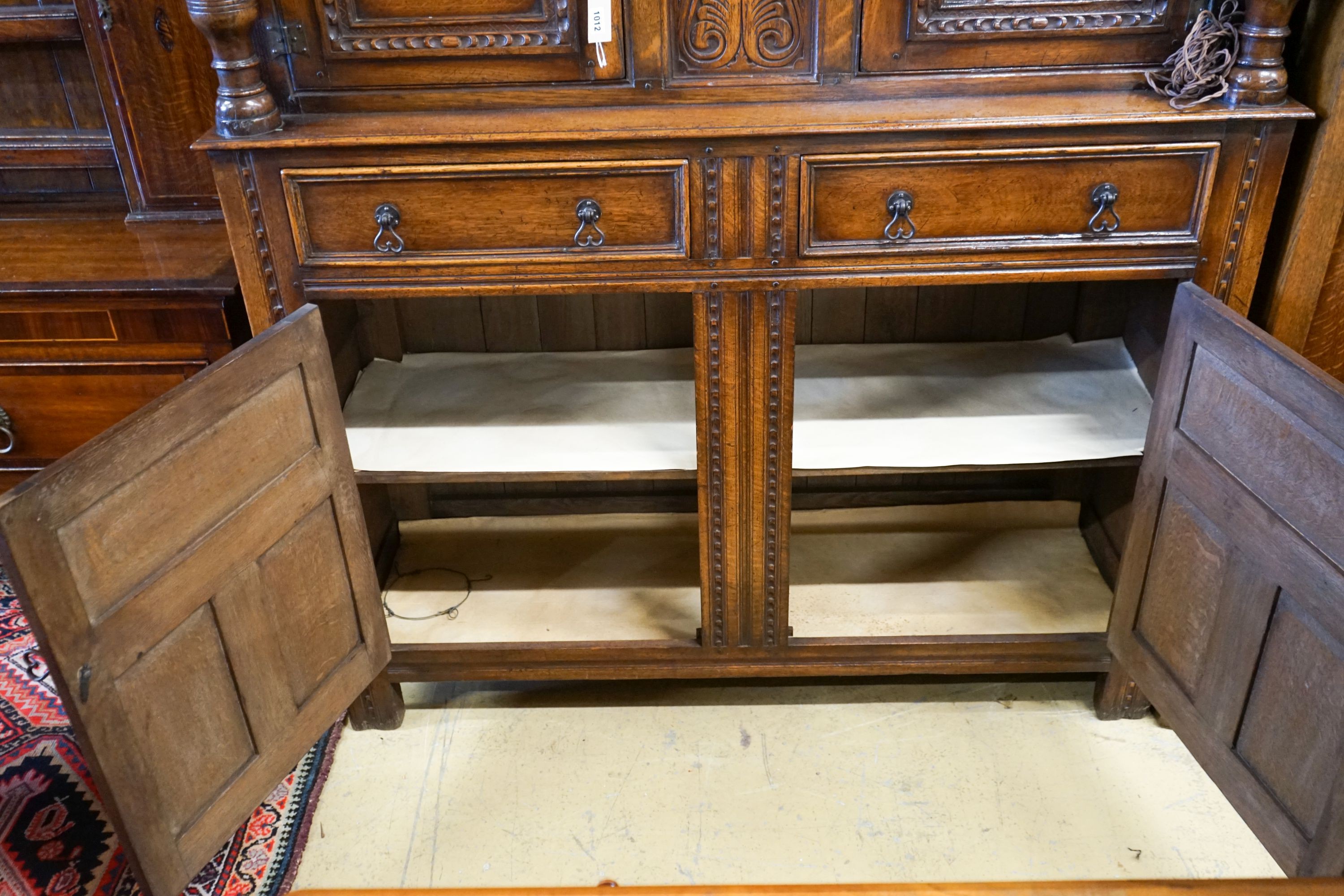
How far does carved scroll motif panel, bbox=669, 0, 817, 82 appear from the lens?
1598mm

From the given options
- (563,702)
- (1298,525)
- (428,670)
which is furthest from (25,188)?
(1298,525)

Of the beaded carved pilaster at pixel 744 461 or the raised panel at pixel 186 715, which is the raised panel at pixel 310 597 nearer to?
the raised panel at pixel 186 715

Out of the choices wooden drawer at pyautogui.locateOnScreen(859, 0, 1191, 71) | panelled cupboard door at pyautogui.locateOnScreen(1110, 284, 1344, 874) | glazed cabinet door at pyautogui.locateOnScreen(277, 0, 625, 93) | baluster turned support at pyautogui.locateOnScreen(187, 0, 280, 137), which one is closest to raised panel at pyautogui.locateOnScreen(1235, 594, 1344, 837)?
panelled cupboard door at pyautogui.locateOnScreen(1110, 284, 1344, 874)

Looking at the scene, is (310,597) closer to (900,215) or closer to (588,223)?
(588,223)

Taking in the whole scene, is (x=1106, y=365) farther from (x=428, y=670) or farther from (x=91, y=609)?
(x=91, y=609)

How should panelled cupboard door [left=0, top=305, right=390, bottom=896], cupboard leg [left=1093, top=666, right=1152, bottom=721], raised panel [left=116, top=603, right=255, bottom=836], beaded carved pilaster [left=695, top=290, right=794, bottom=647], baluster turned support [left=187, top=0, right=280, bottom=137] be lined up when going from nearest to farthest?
1. panelled cupboard door [left=0, top=305, right=390, bottom=896]
2. raised panel [left=116, top=603, right=255, bottom=836]
3. baluster turned support [left=187, top=0, right=280, bottom=137]
4. beaded carved pilaster [left=695, top=290, right=794, bottom=647]
5. cupboard leg [left=1093, top=666, right=1152, bottom=721]

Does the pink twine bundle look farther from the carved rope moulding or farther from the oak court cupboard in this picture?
the carved rope moulding

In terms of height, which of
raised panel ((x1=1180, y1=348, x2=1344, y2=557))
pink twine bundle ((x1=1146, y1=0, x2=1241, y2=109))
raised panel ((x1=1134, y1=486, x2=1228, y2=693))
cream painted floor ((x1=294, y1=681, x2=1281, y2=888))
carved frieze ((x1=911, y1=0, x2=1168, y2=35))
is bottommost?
cream painted floor ((x1=294, y1=681, x2=1281, y2=888))

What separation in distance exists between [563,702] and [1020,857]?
0.91 m

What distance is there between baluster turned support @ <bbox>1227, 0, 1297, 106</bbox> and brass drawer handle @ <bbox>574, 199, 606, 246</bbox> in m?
0.95

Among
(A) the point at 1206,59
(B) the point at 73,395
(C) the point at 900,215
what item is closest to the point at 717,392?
(C) the point at 900,215

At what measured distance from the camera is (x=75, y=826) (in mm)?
1869

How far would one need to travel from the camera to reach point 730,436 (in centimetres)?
180

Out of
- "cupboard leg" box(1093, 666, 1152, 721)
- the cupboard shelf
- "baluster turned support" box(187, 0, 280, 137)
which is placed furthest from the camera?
"cupboard leg" box(1093, 666, 1152, 721)
